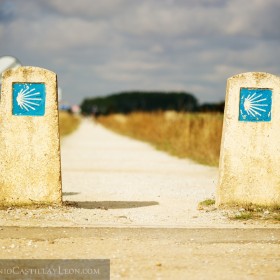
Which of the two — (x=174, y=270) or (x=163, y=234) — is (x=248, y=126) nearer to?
(x=163, y=234)

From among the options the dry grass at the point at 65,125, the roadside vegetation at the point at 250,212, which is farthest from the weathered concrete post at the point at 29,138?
the dry grass at the point at 65,125

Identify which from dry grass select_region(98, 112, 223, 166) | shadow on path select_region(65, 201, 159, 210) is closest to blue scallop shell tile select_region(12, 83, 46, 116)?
shadow on path select_region(65, 201, 159, 210)

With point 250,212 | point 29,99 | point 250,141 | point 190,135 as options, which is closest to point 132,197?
point 250,212

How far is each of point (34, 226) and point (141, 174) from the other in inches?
275

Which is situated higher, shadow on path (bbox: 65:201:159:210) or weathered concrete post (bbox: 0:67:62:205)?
weathered concrete post (bbox: 0:67:62:205)

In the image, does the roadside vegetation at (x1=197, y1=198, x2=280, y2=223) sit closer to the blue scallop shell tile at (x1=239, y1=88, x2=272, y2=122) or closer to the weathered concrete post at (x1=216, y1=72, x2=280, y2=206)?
the weathered concrete post at (x1=216, y1=72, x2=280, y2=206)

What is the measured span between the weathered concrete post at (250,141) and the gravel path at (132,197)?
567 mm

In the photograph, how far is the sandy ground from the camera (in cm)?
512

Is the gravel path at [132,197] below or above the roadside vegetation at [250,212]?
below

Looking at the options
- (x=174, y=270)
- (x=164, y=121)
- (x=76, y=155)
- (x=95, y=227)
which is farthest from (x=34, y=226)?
(x=164, y=121)

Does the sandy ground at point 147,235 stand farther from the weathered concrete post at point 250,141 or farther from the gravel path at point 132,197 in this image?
the weathered concrete post at point 250,141

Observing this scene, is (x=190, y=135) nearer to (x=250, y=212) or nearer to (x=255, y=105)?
(x=255, y=105)

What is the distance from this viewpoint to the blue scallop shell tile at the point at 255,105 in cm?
787

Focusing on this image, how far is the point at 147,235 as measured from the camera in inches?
255
